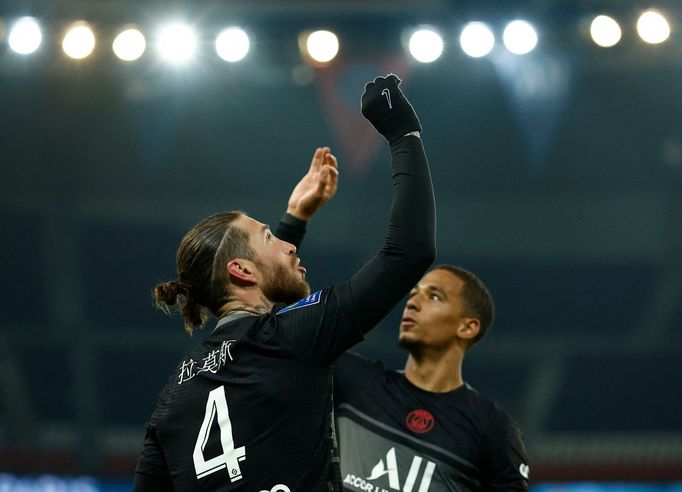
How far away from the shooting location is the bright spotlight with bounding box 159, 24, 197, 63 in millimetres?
6789

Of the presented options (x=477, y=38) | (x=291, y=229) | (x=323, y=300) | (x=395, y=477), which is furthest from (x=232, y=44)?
(x=323, y=300)

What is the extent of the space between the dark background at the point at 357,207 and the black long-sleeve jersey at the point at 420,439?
4.14 m

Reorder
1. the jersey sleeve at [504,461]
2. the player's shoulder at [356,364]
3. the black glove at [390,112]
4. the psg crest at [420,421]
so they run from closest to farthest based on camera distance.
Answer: the black glove at [390,112] → the jersey sleeve at [504,461] → the psg crest at [420,421] → the player's shoulder at [356,364]

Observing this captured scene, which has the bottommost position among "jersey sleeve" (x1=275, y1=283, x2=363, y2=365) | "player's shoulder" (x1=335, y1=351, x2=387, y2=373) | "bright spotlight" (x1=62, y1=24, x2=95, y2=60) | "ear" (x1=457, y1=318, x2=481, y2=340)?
"jersey sleeve" (x1=275, y1=283, x2=363, y2=365)

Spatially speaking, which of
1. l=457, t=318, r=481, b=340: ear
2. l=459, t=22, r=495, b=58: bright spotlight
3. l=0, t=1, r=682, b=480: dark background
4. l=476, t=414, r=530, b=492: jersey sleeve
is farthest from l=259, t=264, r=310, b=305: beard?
l=459, t=22, r=495, b=58: bright spotlight

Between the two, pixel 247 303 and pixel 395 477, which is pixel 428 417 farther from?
pixel 247 303

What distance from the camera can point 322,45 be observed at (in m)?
6.79

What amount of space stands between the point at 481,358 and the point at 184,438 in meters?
6.98

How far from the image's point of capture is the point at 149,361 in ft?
28.8

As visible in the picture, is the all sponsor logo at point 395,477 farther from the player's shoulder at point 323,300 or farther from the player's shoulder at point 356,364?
the player's shoulder at point 323,300

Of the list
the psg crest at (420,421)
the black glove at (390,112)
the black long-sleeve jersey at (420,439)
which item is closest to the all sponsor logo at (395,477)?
the black long-sleeve jersey at (420,439)

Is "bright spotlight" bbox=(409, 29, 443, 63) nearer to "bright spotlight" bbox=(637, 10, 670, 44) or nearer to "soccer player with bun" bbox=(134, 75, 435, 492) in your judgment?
"bright spotlight" bbox=(637, 10, 670, 44)

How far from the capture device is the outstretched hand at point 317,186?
2518mm

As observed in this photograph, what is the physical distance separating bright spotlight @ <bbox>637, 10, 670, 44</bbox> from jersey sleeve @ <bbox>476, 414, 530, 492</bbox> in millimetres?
4589
